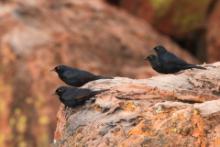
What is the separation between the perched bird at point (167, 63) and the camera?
10289mm

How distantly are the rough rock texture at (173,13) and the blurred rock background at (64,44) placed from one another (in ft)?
0.08

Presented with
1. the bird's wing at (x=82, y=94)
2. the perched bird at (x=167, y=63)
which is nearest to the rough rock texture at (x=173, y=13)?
the perched bird at (x=167, y=63)

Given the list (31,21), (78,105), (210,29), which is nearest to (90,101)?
(78,105)

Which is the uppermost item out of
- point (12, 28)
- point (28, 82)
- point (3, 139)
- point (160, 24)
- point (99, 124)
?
point (160, 24)

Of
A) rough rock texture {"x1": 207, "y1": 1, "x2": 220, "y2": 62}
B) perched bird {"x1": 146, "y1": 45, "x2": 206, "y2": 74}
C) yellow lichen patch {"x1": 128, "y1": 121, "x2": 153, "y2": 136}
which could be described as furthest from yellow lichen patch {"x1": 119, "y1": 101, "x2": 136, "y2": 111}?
rough rock texture {"x1": 207, "y1": 1, "x2": 220, "y2": 62}

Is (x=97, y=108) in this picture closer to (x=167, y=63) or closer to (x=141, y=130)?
(x=141, y=130)

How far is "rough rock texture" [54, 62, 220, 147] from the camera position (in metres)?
7.81

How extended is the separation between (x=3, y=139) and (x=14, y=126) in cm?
36

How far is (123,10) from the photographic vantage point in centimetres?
2112

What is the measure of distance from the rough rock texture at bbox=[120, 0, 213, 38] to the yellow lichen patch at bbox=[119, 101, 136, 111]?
12.2 metres

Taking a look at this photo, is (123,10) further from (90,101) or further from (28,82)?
(90,101)

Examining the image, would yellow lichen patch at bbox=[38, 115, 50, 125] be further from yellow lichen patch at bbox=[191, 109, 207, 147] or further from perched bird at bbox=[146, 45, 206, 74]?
yellow lichen patch at bbox=[191, 109, 207, 147]

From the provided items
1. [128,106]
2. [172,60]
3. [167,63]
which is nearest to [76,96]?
[128,106]

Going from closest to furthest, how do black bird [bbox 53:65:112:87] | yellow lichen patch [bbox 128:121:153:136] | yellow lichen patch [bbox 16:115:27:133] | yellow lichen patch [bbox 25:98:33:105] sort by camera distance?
yellow lichen patch [bbox 128:121:153:136]
black bird [bbox 53:65:112:87]
yellow lichen patch [bbox 16:115:27:133]
yellow lichen patch [bbox 25:98:33:105]
